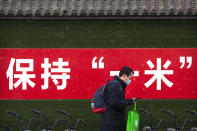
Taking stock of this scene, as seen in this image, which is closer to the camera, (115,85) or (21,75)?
(115,85)

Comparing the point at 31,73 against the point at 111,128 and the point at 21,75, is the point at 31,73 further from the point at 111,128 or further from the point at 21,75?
the point at 111,128

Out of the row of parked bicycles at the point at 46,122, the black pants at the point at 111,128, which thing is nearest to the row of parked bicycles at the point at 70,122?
the row of parked bicycles at the point at 46,122

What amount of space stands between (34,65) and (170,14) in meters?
4.28

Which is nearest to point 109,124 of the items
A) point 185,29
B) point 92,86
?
point 92,86

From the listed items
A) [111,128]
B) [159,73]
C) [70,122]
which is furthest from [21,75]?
[111,128]

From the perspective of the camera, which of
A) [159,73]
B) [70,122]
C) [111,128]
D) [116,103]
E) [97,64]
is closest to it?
[116,103]

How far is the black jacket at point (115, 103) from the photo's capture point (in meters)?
9.91

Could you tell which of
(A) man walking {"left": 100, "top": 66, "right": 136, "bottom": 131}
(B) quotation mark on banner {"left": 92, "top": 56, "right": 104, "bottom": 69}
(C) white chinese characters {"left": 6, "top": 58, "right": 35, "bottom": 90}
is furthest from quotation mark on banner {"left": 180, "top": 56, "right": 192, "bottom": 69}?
(A) man walking {"left": 100, "top": 66, "right": 136, "bottom": 131}

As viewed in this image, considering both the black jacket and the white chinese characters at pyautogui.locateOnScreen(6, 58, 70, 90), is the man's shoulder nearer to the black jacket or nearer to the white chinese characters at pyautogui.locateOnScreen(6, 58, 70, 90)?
the black jacket

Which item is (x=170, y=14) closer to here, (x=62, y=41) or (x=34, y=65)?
(x=62, y=41)

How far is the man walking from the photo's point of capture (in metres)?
9.91

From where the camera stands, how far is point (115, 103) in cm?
988

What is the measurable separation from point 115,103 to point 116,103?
20 millimetres

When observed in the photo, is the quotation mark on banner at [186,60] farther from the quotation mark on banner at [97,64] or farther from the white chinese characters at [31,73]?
the white chinese characters at [31,73]
